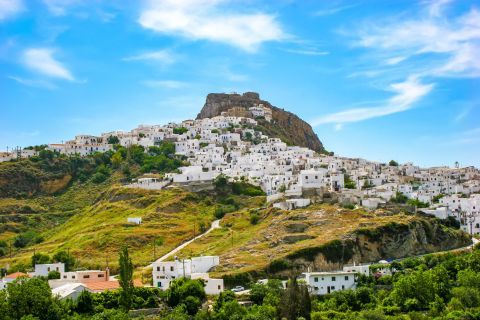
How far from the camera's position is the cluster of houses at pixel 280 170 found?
78750 millimetres

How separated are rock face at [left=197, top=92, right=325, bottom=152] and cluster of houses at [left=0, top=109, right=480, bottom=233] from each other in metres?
3.14

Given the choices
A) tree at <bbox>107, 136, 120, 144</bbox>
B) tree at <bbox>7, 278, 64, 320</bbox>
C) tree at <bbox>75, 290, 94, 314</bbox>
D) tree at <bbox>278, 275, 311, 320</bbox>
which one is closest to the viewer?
→ tree at <bbox>7, 278, 64, 320</bbox>

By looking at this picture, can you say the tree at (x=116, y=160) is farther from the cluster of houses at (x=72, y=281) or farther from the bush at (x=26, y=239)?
the cluster of houses at (x=72, y=281)

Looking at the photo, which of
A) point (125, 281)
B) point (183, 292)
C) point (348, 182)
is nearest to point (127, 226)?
point (183, 292)

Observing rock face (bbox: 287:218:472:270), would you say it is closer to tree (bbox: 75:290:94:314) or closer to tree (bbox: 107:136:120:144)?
tree (bbox: 75:290:94:314)

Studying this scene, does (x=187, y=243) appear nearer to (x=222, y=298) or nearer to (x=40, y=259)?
(x=40, y=259)

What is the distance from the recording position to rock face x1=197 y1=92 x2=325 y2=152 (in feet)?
431

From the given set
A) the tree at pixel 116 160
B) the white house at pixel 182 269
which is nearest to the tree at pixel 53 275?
the white house at pixel 182 269

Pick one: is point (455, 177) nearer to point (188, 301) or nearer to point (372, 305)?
point (372, 305)

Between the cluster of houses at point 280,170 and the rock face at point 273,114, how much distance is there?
3143mm

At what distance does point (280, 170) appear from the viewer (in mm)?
92562

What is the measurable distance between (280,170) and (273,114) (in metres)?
43.6

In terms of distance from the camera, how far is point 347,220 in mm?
68250

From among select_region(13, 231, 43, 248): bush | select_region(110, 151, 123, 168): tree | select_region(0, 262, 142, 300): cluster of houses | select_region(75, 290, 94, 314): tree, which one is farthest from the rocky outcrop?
select_region(110, 151, 123, 168): tree
